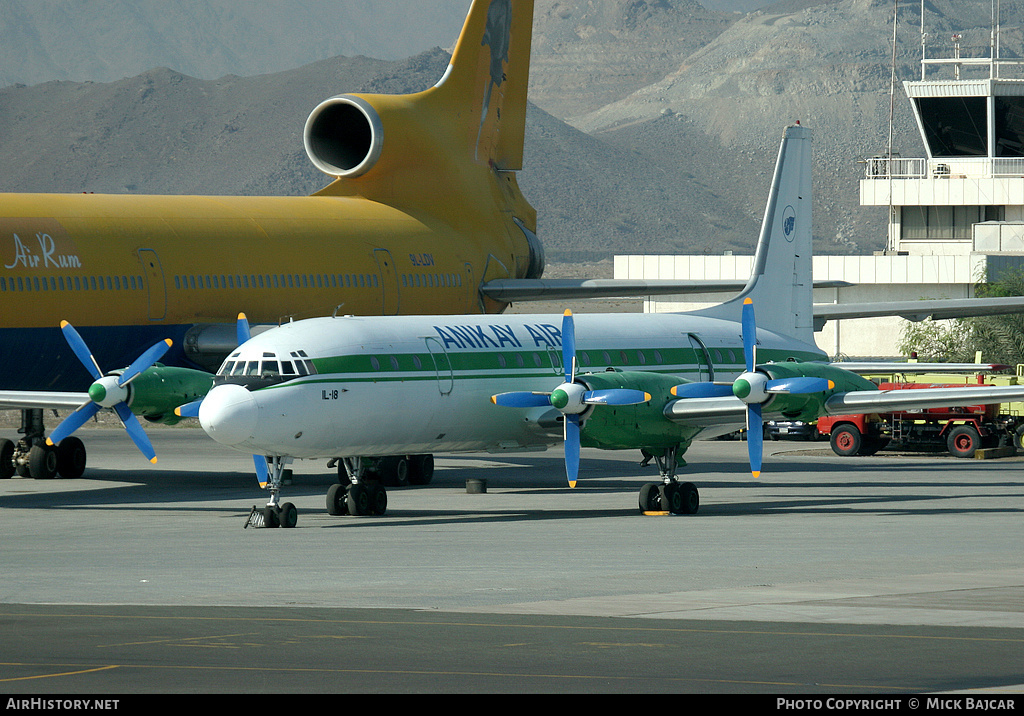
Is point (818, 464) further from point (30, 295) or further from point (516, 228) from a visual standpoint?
point (30, 295)

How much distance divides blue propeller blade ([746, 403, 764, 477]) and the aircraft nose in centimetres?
892

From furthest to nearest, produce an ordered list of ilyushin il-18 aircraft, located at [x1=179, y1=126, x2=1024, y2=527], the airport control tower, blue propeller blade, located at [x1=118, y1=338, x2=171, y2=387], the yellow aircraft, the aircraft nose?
the airport control tower
the yellow aircraft
blue propeller blade, located at [x1=118, y1=338, x2=171, y2=387]
ilyushin il-18 aircraft, located at [x1=179, y1=126, x2=1024, y2=527]
the aircraft nose

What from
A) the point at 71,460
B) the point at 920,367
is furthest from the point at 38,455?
the point at 920,367

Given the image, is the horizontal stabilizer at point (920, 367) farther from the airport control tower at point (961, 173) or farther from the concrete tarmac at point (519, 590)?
the airport control tower at point (961, 173)

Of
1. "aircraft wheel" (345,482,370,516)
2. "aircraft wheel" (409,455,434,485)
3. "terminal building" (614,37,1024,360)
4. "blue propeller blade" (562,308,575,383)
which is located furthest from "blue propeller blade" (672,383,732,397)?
"terminal building" (614,37,1024,360)

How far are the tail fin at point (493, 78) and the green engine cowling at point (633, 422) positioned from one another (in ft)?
65.5

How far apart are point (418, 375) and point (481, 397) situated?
1.65m

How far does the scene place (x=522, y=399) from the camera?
28234 millimetres

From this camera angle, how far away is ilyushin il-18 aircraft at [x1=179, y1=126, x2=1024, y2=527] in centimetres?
2630

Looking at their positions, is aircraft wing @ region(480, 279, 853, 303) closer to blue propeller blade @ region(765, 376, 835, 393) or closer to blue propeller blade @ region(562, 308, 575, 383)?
blue propeller blade @ region(562, 308, 575, 383)

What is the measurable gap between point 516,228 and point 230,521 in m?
23.1

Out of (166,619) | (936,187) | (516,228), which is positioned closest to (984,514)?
(166,619)

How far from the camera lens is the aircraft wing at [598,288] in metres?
42.2

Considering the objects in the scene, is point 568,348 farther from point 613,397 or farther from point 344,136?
point 344,136
